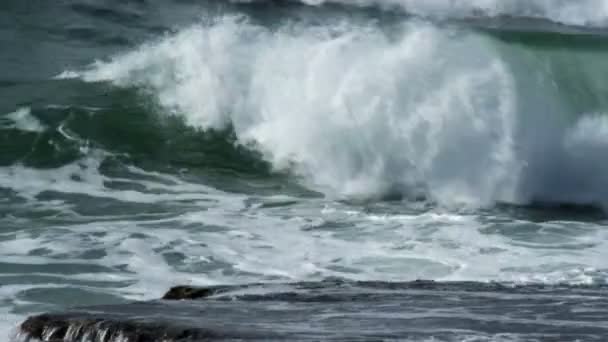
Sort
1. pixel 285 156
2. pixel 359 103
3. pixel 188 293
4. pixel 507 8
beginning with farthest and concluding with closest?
pixel 507 8 < pixel 359 103 < pixel 285 156 < pixel 188 293

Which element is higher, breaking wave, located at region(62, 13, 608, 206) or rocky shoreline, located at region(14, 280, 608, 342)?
breaking wave, located at region(62, 13, 608, 206)

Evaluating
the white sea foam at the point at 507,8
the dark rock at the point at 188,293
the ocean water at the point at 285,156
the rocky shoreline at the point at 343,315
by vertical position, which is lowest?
the rocky shoreline at the point at 343,315

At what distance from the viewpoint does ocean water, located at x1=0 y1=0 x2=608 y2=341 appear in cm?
991

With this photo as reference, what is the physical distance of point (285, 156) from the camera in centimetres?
1394

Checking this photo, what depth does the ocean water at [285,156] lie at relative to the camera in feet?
32.5

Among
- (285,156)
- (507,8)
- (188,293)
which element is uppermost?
(507,8)

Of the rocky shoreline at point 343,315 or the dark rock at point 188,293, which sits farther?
the dark rock at point 188,293

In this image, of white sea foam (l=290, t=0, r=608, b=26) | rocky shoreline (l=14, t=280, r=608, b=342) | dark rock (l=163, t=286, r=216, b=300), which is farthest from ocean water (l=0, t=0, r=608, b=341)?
white sea foam (l=290, t=0, r=608, b=26)

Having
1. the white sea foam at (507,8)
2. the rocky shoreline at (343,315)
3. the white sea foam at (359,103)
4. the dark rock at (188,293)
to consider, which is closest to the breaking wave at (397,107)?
the white sea foam at (359,103)

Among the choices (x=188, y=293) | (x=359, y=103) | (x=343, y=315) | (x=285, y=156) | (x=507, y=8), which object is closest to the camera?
(x=343, y=315)

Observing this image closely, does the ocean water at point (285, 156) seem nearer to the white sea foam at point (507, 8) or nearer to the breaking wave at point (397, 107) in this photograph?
the breaking wave at point (397, 107)

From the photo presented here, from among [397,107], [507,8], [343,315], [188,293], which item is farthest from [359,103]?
[507,8]

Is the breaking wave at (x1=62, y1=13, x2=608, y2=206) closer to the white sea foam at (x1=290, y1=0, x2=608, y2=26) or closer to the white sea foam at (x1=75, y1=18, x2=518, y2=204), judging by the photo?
the white sea foam at (x1=75, y1=18, x2=518, y2=204)

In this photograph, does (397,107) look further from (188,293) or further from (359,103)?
(188,293)
